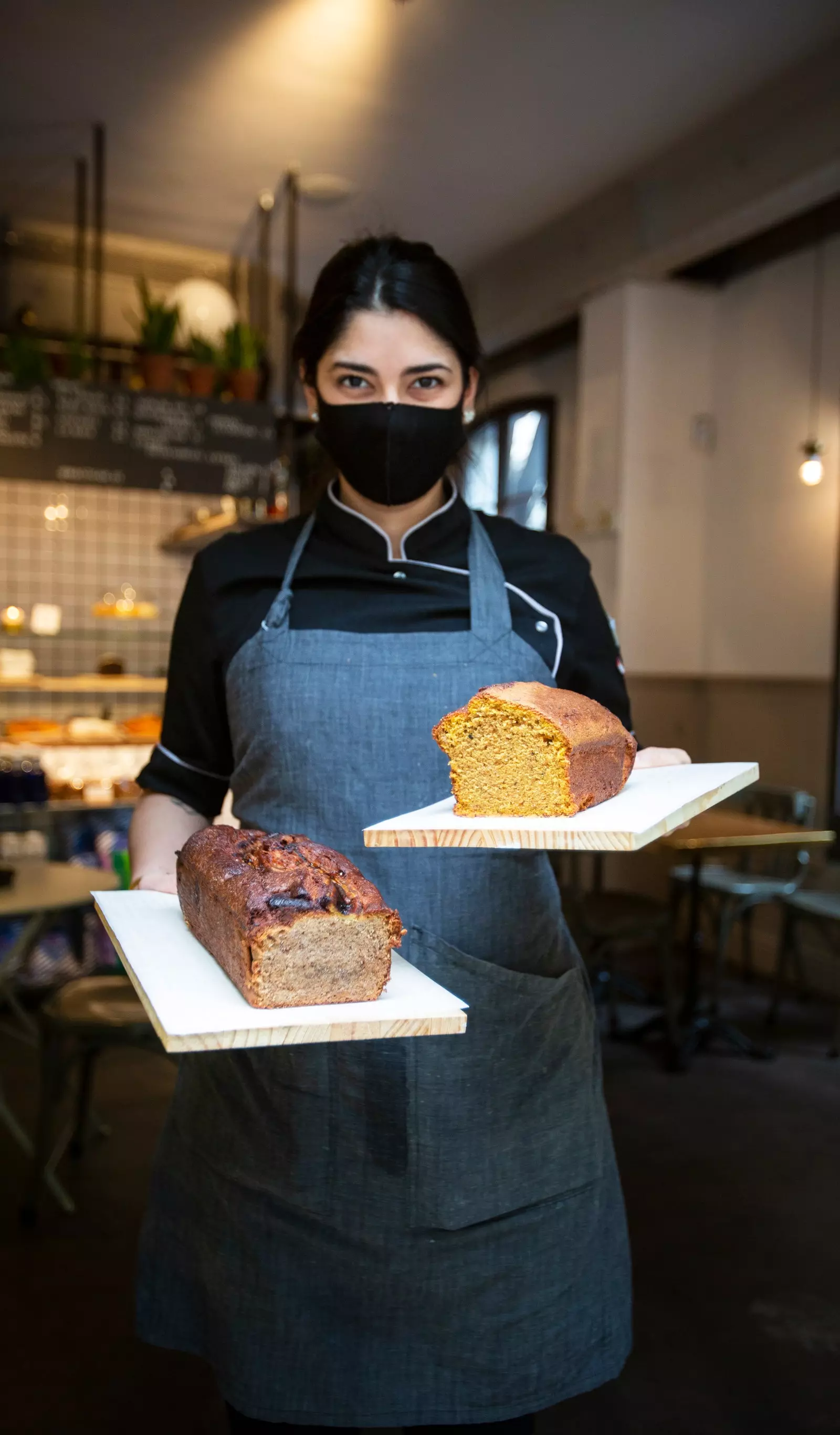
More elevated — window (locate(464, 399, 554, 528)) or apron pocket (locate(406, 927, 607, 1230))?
window (locate(464, 399, 554, 528))

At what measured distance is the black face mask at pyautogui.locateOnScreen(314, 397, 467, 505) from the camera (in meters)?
1.48

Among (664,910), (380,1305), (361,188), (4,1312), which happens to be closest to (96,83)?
(361,188)

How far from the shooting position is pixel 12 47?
4.40m

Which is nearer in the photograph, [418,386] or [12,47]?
[418,386]

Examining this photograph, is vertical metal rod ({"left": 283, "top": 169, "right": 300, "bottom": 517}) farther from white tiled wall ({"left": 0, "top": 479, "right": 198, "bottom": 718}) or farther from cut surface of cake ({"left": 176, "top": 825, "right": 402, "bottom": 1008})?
cut surface of cake ({"left": 176, "top": 825, "right": 402, "bottom": 1008})

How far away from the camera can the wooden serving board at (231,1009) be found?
88 cm

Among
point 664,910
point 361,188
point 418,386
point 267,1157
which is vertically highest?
point 361,188

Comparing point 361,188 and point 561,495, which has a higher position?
point 361,188

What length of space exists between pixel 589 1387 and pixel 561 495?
620 cm

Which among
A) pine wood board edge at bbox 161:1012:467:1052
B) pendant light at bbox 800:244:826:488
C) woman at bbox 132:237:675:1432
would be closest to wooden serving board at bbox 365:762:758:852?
pine wood board edge at bbox 161:1012:467:1052

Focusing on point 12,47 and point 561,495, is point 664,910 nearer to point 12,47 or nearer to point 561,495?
point 561,495

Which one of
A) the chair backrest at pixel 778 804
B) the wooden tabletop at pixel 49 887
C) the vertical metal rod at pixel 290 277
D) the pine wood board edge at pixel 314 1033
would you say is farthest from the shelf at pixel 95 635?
the pine wood board edge at pixel 314 1033

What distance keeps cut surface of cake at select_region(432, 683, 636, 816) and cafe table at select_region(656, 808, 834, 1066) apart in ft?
9.43

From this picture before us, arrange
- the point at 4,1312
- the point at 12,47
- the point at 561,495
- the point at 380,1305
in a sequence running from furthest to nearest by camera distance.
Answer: the point at 561,495, the point at 12,47, the point at 4,1312, the point at 380,1305
